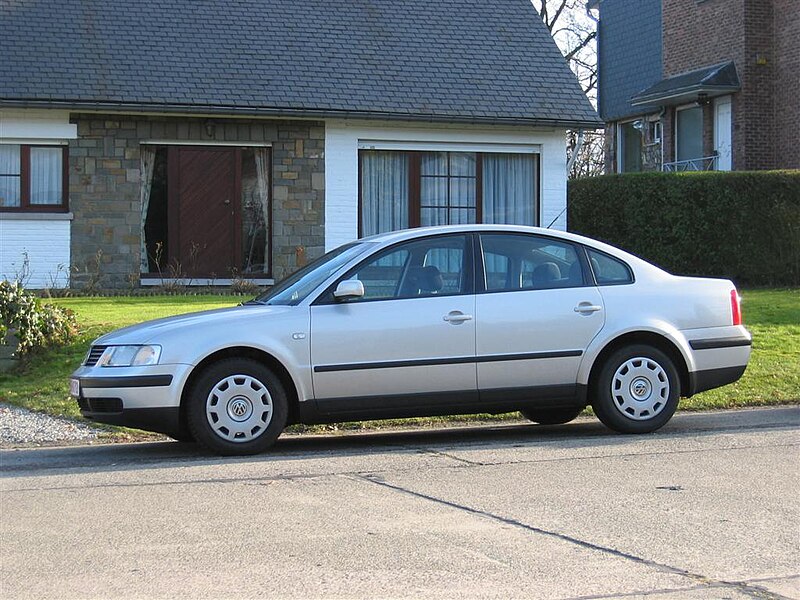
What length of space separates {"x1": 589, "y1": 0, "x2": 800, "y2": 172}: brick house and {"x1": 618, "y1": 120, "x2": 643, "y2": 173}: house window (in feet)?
4.13

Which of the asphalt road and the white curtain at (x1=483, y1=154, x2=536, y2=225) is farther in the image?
the white curtain at (x1=483, y1=154, x2=536, y2=225)

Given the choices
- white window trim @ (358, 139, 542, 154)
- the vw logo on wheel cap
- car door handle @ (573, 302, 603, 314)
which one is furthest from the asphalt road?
white window trim @ (358, 139, 542, 154)

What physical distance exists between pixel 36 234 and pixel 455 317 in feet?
39.1

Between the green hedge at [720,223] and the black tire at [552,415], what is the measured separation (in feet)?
33.8

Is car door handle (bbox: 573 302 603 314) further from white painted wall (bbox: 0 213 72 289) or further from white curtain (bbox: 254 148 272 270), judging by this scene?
white painted wall (bbox: 0 213 72 289)

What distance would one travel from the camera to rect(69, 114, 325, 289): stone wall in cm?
1895

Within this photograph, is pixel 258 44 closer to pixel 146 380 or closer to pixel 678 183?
pixel 678 183

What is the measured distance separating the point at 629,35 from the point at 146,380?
1056 inches

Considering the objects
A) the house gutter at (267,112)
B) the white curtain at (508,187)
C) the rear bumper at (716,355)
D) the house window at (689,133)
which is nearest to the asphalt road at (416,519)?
the rear bumper at (716,355)

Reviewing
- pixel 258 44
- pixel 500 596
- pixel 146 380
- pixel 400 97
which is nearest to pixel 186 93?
pixel 258 44

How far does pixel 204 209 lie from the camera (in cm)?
1962

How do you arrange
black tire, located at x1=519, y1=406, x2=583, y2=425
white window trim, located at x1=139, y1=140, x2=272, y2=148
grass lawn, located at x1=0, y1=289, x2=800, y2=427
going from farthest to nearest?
white window trim, located at x1=139, y1=140, x2=272, y2=148 → grass lawn, located at x1=0, y1=289, x2=800, y2=427 → black tire, located at x1=519, y1=406, x2=583, y2=425

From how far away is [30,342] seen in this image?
A: 39.3 ft

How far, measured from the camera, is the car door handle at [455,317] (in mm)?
8617
